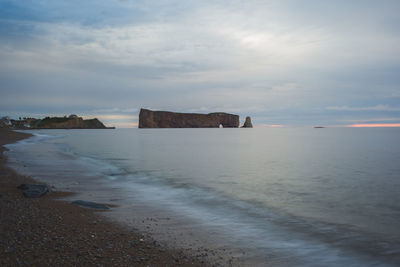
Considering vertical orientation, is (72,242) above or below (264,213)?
above

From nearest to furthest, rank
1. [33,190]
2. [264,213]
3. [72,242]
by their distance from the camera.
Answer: [72,242]
[33,190]
[264,213]

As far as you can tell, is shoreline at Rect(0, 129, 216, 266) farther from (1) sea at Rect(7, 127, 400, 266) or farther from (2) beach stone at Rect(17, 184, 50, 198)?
(2) beach stone at Rect(17, 184, 50, 198)

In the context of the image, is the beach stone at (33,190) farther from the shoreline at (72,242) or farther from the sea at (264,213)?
the shoreline at (72,242)

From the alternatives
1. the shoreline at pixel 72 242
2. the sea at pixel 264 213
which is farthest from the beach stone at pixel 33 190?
the shoreline at pixel 72 242

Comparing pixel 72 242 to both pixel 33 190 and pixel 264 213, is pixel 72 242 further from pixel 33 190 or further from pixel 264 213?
pixel 264 213

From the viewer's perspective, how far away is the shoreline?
4844 millimetres

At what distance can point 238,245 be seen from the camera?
262 inches

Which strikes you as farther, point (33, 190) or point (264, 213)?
point (264, 213)

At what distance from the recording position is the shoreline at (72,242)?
484cm

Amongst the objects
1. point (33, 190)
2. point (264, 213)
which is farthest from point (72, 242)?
point (264, 213)

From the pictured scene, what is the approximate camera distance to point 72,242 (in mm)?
5562

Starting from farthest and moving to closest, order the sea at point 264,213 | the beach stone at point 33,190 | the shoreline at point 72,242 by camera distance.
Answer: the beach stone at point 33,190 → the sea at point 264,213 → the shoreline at point 72,242

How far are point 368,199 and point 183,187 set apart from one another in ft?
27.1

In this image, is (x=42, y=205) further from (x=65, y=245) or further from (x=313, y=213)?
(x=313, y=213)
